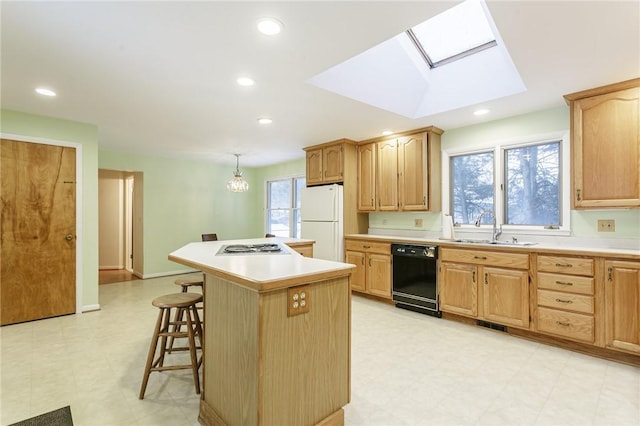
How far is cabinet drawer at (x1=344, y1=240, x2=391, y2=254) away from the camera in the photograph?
13.8 ft

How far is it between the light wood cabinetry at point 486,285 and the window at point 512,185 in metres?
0.69

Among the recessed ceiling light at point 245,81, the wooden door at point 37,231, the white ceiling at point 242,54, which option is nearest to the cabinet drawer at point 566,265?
the white ceiling at point 242,54

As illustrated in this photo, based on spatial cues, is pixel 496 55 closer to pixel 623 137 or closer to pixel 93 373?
pixel 623 137

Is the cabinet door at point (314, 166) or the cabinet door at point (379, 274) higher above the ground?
the cabinet door at point (314, 166)

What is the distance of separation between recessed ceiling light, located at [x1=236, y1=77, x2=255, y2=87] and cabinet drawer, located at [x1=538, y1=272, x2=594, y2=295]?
3162mm

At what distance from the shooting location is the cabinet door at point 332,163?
187 inches

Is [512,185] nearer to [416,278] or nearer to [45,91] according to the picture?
[416,278]

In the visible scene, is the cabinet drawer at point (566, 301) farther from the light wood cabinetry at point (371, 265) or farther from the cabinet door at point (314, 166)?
the cabinet door at point (314, 166)

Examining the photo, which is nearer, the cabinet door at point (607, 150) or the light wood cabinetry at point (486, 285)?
the cabinet door at point (607, 150)

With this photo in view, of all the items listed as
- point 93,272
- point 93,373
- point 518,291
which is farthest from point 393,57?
point 93,272

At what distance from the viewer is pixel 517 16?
1823 millimetres

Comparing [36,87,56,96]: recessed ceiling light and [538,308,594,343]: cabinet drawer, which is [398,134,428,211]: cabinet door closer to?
[538,308,594,343]: cabinet drawer

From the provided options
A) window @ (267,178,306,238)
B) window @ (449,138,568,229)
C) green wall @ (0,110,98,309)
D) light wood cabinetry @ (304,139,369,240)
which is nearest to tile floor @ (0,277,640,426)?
green wall @ (0,110,98,309)

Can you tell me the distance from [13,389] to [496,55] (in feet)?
15.4
